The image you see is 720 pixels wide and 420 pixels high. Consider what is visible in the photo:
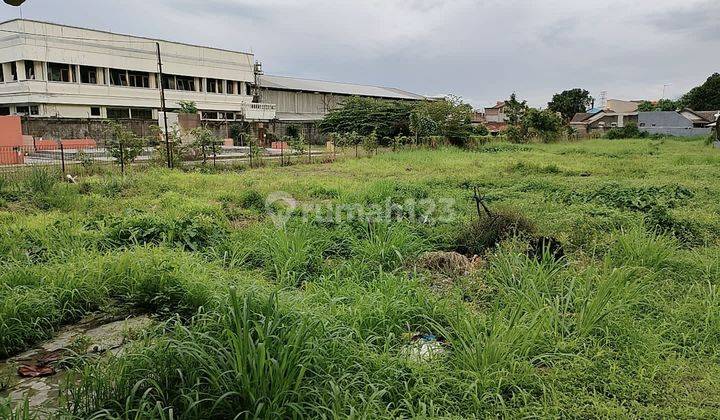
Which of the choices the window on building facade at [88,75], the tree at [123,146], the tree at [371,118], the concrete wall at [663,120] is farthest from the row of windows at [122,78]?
the concrete wall at [663,120]

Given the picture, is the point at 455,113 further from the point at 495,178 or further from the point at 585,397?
the point at 585,397

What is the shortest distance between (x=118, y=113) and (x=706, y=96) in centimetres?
5124

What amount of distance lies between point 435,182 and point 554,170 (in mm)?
4411

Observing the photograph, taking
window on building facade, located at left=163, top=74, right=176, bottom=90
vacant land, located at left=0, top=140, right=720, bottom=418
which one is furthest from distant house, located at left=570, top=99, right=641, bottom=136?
vacant land, located at left=0, top=140, right=720, bottom=418

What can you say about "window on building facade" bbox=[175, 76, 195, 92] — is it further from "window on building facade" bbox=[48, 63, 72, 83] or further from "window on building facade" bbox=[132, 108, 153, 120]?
"window on building facade" bbox=[48, 63, 72, 83]

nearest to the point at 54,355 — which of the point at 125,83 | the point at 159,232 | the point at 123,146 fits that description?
the point at 159,232

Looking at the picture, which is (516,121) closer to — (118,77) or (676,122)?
(676,122)

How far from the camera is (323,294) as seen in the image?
145 inches

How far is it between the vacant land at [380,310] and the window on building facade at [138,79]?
85.1ft

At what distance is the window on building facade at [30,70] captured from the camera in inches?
969

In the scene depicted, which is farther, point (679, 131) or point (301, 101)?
point (301, 101)

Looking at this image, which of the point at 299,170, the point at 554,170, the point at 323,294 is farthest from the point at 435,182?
the point at 323,294

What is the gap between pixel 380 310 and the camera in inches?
130

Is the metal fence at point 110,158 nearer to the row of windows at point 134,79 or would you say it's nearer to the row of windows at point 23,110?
the row of windows at point 23,110
